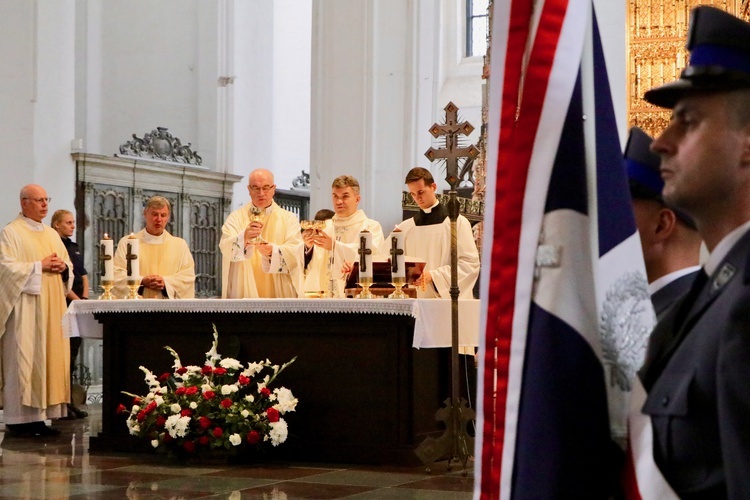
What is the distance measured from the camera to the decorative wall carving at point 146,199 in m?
14.9

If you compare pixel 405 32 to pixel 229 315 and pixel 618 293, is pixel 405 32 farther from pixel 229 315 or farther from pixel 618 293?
pixel 618 293

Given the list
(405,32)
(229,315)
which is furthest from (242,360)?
(405,32)

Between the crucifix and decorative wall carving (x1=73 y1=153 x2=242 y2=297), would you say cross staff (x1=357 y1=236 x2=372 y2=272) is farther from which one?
decorative wall carving (x1=73 y1=153 x2=242 y2=297)

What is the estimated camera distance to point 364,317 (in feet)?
26.1

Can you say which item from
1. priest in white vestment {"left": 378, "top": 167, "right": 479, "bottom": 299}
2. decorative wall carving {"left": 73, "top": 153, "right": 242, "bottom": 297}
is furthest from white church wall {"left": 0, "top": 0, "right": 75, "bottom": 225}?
priest in white vestment {"left": 378, "top": 167, "right": 479, "bottom": 299}

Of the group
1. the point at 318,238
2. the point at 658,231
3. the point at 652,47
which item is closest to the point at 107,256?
the point at 318,238

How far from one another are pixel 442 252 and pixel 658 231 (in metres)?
7.11

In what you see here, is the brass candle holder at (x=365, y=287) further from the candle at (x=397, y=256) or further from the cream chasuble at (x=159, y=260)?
the cream chasuble at (x=159, y=260)

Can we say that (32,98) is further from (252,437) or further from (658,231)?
(658,231)

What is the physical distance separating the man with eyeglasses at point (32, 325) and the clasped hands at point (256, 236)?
7.01ft

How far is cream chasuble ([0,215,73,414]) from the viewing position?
33.9ft

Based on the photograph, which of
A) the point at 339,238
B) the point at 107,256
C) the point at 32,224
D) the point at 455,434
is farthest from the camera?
the point at 32,224

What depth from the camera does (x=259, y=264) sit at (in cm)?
991

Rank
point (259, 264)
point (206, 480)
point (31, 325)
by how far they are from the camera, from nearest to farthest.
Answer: point (206, 480), point (259, 264), point (31, 325)
